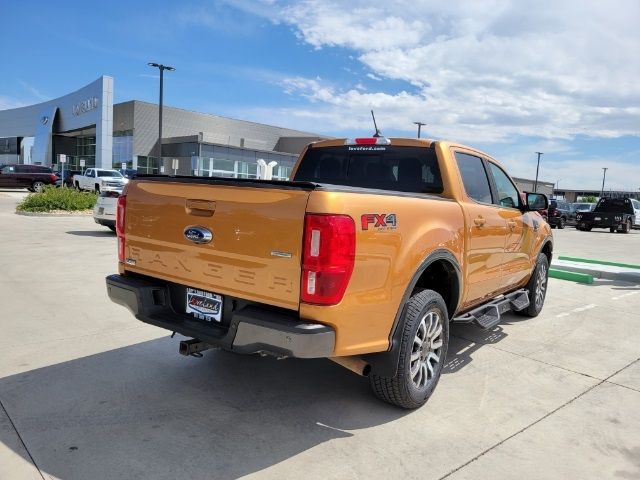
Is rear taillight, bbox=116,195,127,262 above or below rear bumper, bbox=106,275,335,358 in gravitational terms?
above

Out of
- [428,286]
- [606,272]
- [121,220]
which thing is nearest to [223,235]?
[121,220]

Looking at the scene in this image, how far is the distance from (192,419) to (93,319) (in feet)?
8.70

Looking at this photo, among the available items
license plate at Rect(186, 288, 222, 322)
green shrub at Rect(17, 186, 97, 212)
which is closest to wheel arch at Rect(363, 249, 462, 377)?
license plate at Rect(186, 288, 222, 322)

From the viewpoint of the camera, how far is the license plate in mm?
3283

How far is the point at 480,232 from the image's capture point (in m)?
4.36

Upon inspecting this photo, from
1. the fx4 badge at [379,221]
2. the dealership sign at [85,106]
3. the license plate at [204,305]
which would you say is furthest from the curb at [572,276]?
the dealership sign at [85,106]

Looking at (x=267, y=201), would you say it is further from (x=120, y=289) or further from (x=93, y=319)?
(x=93, y=319)

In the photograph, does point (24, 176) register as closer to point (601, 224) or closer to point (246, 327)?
point (601, 224)

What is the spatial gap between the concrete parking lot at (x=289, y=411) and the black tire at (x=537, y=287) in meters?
0.61

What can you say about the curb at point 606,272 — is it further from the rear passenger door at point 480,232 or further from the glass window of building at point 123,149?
the glass window of building at point 123,149

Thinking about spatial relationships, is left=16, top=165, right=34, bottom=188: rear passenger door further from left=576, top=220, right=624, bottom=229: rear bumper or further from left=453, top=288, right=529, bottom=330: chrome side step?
left=453, top=288, right=529, bottom=330: chrome side step

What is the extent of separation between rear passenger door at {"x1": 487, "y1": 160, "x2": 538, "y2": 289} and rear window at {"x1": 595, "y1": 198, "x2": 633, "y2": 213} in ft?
85.8

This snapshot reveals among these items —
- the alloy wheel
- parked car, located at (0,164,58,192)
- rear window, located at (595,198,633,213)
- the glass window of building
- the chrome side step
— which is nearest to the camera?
the alloy wheel

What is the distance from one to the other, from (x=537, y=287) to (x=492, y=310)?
1.94m
